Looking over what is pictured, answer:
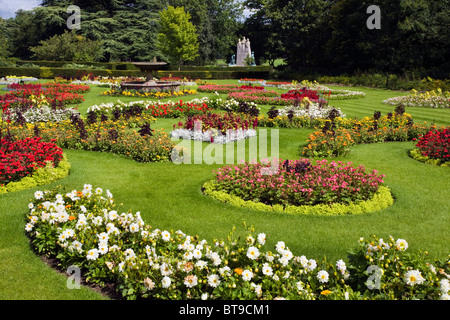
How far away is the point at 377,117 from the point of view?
37.7 feet

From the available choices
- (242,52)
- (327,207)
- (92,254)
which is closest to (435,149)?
(327,207)

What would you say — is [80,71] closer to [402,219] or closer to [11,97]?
[11,97]

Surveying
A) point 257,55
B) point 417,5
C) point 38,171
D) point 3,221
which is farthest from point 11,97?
point 257,55

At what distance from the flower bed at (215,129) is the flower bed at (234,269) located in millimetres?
6428

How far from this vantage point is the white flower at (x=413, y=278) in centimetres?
308

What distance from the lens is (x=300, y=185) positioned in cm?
598

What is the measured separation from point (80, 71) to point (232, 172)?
88.3ft

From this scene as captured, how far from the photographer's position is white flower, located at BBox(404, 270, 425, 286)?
121 inches

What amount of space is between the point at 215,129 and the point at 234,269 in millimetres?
7619

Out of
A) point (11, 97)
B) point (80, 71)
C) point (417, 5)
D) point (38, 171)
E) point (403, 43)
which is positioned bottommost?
point (38, 171)

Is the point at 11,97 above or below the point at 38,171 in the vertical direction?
above

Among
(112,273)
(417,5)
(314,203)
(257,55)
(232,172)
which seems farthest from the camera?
(257,55)

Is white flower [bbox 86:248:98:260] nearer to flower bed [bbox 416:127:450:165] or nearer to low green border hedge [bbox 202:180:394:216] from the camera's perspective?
low green border hedge [bbox 202:180:394:216]
